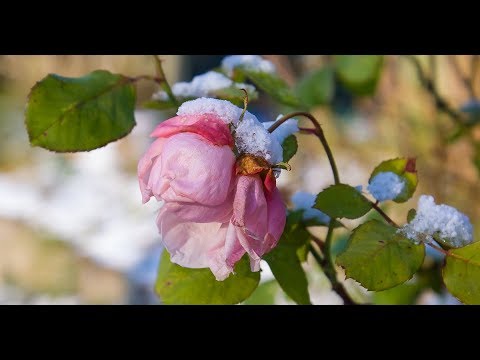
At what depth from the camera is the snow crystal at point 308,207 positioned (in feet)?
1.82

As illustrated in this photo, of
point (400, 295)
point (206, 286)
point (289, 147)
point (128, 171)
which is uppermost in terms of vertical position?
point (289, 147)

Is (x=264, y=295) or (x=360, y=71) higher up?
(x=360, y=71)

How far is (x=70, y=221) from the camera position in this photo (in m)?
2.81

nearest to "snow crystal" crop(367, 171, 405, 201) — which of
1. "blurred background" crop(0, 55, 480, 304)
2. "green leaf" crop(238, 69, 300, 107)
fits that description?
"green leaf" crop(238, 69, 300, 107)

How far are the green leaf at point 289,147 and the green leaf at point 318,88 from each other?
0.53 metres

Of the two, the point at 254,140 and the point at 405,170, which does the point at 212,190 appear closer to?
the point at 254,140

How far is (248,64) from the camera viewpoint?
0.62 m

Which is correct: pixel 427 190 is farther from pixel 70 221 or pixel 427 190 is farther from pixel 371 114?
pixel 70 221

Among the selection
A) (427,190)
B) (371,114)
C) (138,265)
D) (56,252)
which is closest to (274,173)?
(427,190)

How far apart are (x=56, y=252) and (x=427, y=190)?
1.54 metres

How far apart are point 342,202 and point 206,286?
12cm

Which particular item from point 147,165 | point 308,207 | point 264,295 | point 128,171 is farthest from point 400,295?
point 128,171

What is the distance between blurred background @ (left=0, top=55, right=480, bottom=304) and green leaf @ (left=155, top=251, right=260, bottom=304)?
44.6 inches

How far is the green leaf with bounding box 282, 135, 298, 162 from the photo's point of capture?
467 millimetres
